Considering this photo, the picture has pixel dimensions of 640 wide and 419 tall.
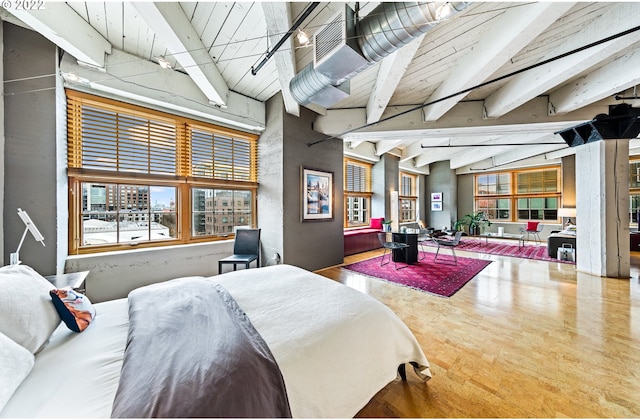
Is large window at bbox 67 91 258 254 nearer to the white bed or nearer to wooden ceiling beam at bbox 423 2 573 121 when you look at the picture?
the white bed

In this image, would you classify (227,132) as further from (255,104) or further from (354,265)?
(354,265)

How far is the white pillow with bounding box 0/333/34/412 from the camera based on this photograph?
787 millimetres

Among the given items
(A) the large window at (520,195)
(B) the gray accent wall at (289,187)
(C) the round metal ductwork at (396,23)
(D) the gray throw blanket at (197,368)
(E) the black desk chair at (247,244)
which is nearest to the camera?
(D) the gray throw blanket at (197,368)

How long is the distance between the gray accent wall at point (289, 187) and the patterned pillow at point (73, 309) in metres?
2.59

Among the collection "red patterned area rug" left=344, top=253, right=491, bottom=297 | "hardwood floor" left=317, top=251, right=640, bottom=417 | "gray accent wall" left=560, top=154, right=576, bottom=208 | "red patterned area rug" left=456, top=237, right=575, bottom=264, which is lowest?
"hardwood floor" left=317, top=251, right=640, bottom=417

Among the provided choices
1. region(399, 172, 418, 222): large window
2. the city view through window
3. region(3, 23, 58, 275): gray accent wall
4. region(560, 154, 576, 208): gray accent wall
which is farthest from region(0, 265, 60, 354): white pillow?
region(560, 154, 576, 208): gray accent wall

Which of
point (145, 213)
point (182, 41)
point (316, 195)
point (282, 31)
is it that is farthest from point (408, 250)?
point (182, 41)

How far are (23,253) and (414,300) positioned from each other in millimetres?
4278

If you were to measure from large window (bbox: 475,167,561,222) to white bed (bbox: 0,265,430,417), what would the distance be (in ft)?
Result: 31.0

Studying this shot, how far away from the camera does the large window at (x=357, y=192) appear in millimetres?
6434

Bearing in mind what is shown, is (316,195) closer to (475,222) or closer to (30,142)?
(30,142)

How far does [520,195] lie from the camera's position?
26.9 feet

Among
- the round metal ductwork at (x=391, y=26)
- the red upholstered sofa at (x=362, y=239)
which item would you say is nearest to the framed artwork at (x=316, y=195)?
the red upholstered sofa at (x=362, y=239)

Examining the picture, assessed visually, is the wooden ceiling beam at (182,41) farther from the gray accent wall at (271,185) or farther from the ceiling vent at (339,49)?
the ceiling vent at (339,49)
